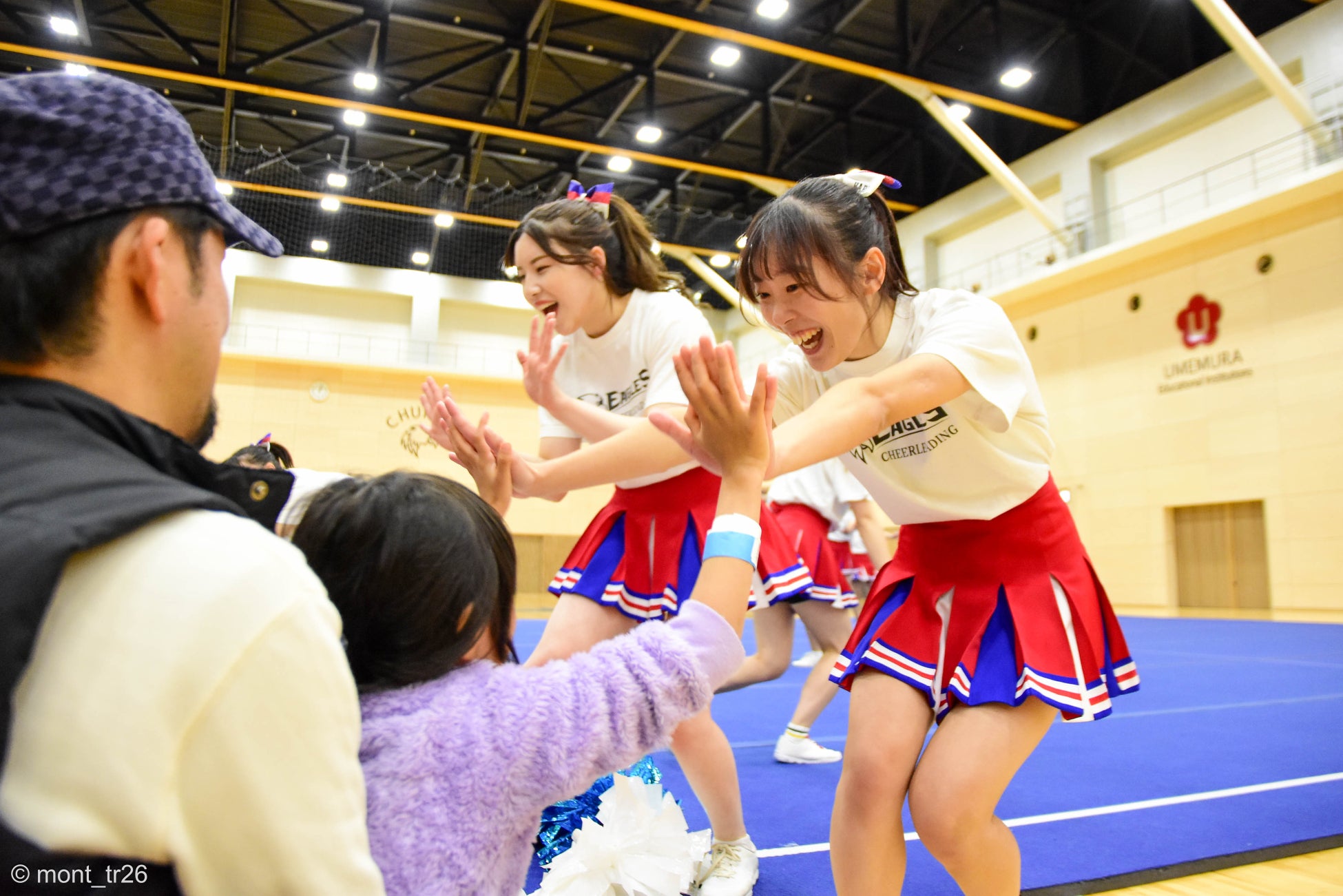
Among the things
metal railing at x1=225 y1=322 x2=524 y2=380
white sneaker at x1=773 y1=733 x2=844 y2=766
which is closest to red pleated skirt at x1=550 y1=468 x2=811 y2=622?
white sneaker at x1=773 y1=733 x2=844 y2=766

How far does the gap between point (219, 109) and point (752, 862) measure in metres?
18.0

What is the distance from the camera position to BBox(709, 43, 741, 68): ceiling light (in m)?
13.8

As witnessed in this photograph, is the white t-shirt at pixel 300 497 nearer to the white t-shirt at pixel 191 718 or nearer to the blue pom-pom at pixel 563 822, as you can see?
the white t-shirt at pixel 191 718

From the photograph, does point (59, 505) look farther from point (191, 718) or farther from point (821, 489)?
point (821, 489)

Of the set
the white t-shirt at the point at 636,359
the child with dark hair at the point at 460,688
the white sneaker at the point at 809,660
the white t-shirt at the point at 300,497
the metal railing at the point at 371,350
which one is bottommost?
the white sneaker at the point at 809,660

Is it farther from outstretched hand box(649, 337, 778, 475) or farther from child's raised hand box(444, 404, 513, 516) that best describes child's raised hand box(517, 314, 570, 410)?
outstretched hand box(649, 337, 778, 475)

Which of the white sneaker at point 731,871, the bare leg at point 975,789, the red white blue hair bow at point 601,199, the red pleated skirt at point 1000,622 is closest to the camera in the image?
the bare leg at point 975,789

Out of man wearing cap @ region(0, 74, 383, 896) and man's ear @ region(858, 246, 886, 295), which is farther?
man's ear @ region(858, 246, 886, 295)

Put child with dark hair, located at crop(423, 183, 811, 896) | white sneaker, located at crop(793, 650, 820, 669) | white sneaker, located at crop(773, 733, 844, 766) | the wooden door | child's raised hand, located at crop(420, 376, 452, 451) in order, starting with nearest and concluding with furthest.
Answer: child's raised hand, located at crop(420, 376, 452, 451)
child with dark hair, located at crop(423, 183, 811, 896)
white sneaker, located at crop(773, 733, 844, 766)
white sneaker, located at crop(793, 650, 820, 669)
the wooden door

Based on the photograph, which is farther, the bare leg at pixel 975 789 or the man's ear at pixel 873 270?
the man's ear at pixel 873 270

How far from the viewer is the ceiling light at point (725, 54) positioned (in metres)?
13.8

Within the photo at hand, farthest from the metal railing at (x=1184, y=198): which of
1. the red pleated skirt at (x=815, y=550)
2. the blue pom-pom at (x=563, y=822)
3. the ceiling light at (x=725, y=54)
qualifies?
the blue pom-pom at (x=563, y=822)

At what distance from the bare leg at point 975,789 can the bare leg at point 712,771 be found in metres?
0.72

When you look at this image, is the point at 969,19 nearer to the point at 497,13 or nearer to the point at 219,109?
the point at 497,13
